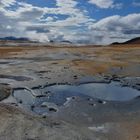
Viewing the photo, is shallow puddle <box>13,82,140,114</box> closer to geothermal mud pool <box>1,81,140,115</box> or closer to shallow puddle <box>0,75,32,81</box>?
geothermal mud pool <box>1,81,140,115</box>

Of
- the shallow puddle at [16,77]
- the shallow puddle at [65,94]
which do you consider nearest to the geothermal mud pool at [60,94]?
the shallow puddle at [65,94]

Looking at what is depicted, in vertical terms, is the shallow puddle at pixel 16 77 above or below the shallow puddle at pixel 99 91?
below

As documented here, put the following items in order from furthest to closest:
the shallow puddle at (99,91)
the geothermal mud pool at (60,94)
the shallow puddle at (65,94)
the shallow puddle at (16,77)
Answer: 1. the shallow puddle at (16,77)
2. the shallow puddle at (99,91)
3. the shallow puddle at (65,94)
4. the geothermal mud pool at (60,94)

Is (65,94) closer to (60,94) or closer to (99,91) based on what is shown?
(60,94)

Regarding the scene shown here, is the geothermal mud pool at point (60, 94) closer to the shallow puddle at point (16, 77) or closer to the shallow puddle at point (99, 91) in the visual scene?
the shallow puddle at point (99, 91)

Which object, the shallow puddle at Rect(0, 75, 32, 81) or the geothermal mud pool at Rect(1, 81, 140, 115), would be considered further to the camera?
the shallow puddle at Rect(0, 75, 32, 81)

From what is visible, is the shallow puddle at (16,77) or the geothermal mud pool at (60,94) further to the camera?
the shallow puddle at (16,77)

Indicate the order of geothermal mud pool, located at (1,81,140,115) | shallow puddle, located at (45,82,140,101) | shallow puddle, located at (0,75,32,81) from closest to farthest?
geothermal mud pool, located at (1,81,140,115) → shallow puddle, located at (45,82,140,101) → shallow puddle, located at (0,75,32,81)

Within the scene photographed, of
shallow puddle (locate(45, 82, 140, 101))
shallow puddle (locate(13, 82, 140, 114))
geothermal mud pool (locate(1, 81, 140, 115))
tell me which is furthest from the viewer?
shallow puddle (locate(45, 82, 140, 101))

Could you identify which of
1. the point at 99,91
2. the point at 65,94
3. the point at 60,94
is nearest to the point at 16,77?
the point at 60,94

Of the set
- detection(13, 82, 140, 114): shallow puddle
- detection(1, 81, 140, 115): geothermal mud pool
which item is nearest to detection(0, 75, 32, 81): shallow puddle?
detection(1, 81, 140, 115): geothermal mud pool

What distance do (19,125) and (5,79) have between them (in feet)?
40.0

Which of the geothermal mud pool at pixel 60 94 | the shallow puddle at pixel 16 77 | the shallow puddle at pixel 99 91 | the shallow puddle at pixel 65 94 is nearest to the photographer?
the geothermal mud pool at pixel 60 94

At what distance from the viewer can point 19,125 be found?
9.94m
